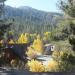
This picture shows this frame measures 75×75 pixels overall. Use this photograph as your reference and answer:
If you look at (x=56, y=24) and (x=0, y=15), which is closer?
(x=56, y=24)

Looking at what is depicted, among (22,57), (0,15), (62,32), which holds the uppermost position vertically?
(0,15)

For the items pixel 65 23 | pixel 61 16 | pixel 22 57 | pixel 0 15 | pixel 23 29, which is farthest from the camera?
pixel 23 29

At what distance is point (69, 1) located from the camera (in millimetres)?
18797

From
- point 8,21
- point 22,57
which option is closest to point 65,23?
point 8,21

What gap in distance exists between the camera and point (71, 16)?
18.0m

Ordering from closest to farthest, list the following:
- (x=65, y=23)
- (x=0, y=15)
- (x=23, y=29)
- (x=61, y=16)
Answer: (x=65, y=23)
(x=61, y=16)
(x=0, y=15)
(x=23, y=29)

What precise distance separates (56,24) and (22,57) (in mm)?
19653

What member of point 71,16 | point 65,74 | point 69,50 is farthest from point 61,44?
point 65,74

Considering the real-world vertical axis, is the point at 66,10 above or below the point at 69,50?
above

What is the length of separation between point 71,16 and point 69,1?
1.30 meters

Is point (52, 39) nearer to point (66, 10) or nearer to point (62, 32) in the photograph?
point (62, 32)

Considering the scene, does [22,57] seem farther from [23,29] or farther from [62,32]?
[23,29]

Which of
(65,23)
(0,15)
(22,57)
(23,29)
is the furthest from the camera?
(23,29)

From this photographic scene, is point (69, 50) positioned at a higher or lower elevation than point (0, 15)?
lower
